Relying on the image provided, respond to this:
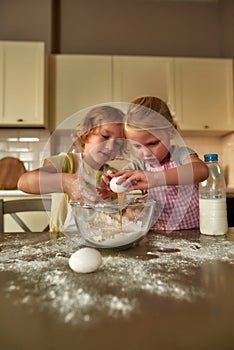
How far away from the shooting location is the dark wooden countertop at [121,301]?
0.24 meters

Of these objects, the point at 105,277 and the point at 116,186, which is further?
the point at 116,186

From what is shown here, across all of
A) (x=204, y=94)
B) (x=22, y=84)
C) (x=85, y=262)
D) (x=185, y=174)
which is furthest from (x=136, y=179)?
(x=204, y=94)

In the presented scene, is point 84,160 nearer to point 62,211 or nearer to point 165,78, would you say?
point 62,211

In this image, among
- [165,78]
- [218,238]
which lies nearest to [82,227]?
[218,238]

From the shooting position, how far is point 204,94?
94.7 inches

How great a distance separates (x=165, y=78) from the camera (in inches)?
93.9

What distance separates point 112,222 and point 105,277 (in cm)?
21

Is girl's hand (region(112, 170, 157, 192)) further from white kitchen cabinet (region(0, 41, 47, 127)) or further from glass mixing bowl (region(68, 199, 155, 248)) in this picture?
white kitchen cabinet (region(0, 41, 47, 127))

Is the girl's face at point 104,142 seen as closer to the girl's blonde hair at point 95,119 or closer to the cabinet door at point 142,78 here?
the girl's blonde hair at point 95,119

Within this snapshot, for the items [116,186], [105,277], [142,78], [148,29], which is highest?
[148,29]

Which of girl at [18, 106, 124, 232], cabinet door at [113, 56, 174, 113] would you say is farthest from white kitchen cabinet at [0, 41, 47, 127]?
girl at [18, 106, 124, 232]

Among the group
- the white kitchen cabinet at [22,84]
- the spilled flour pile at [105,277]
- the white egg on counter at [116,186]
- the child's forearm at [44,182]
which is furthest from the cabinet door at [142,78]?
the spilled flour pile at [105,277]

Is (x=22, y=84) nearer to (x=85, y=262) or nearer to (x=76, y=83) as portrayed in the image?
(x=76, y=83)

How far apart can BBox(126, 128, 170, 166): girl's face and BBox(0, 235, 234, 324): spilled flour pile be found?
36 cm
